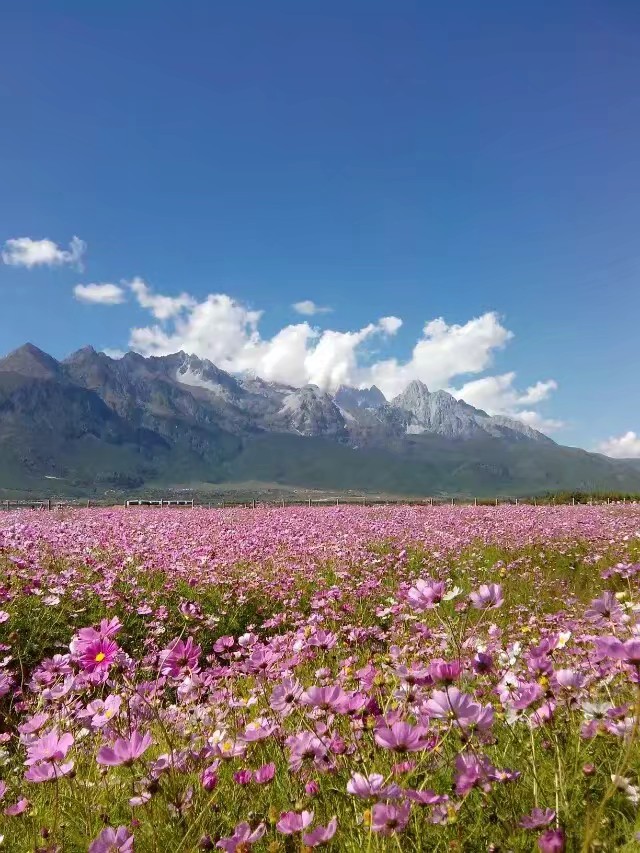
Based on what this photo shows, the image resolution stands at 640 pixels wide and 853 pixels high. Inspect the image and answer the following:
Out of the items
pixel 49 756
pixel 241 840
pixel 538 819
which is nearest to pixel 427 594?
pixel 538 819

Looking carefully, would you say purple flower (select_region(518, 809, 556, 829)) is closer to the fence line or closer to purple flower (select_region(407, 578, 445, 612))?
purple flower (select_region(407, 578, 445, 612))

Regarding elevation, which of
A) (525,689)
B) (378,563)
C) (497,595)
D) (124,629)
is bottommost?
(124,629)

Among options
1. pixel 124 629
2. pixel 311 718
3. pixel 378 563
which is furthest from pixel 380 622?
pixel 311 718

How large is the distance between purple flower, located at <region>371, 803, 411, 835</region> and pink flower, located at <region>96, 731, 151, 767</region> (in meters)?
0.67

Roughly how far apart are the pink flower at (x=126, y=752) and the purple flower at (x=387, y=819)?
674 mm

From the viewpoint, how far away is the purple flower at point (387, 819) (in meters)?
1.53

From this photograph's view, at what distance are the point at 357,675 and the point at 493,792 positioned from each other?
2.49 ft

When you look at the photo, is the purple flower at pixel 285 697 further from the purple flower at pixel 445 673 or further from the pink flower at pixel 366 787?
the purple flower at pixel 445 673

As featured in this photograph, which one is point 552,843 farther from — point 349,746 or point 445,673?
point 349,746

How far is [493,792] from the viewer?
2088 mm

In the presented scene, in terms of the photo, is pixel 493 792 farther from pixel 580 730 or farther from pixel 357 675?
pixel 357 675

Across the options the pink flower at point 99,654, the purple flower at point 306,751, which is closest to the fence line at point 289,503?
the pink flower at point 99,654

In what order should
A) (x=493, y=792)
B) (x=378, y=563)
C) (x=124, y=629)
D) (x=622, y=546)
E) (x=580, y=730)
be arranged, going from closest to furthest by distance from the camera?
(x=493, y=792), (x=580, y=730), (x=124, y=629), (x=378, y=563), (x=622, y=546)

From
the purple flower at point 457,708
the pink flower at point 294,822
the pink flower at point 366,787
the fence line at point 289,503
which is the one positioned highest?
the purple flower at point 457,708
